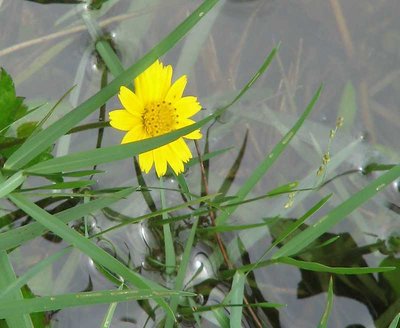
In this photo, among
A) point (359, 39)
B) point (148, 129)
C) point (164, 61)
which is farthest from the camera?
point (359, 39)

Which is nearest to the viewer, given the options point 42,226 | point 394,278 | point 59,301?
point 59,301

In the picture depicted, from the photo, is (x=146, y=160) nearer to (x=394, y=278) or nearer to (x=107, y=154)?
(x=107, y=154)

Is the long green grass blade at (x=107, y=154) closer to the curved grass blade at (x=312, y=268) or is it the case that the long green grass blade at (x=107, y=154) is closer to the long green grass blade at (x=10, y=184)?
the long green grass blade at (x=10, y=184)

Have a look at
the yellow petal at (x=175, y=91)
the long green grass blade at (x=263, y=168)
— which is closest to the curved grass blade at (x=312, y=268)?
the long green grass blade at (x=263, y=168)

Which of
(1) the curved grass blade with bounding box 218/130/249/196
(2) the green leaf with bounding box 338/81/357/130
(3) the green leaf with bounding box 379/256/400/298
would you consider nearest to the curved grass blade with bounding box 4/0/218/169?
(1) the curved grass blade with bounding box 218/130/249/196

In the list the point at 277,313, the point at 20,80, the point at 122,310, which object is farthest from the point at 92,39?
the point at 277,313

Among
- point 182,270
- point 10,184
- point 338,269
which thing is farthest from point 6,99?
point 338,269

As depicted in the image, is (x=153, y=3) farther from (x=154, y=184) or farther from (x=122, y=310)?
(x=122, y=310)
